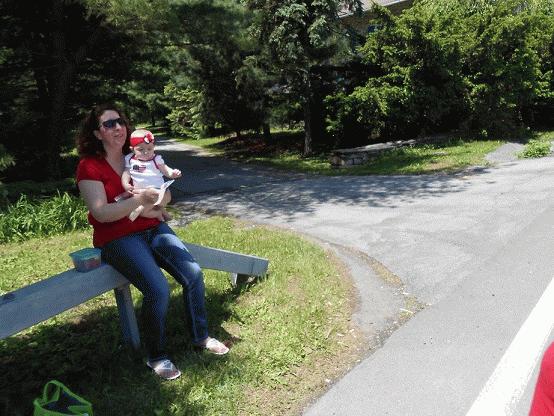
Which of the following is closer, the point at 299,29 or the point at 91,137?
the point at 91,137

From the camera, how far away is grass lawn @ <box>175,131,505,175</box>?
1221cm

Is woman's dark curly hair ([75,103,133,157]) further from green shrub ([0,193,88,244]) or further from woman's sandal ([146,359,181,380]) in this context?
green shrub ([0,193,88,244])

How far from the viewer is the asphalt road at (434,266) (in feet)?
9.68

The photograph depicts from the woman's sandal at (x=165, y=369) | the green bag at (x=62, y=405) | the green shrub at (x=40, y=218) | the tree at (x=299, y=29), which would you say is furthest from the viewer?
the tree at (x=299, y=29)

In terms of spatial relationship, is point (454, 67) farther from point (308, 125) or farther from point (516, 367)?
point (516, 367)

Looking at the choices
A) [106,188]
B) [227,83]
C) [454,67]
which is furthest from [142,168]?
[227,83]

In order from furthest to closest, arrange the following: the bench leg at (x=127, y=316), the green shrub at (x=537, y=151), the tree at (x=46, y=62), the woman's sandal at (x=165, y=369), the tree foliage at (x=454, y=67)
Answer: the tree foliage at (x=454, y=67) < the green shrub at (x=537, y=151) < the tree at (x=46, y=62) < the bench leg at (x=127, y=316) < the woman's sandal at (x=165, y=369)

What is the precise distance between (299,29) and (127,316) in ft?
43.3

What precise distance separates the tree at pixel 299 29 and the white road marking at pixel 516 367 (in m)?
12.2

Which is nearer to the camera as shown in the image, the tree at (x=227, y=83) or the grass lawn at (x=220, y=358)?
the grass lawn at (x=220, y=358)

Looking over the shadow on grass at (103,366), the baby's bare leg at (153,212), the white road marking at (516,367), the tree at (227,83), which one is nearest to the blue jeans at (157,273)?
the baby's bare leg at (153,212)

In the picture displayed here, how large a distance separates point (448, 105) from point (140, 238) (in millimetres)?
14778

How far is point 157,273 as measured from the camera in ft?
10.5

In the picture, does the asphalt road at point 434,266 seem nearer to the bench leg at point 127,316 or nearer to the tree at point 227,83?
the bench leg at point 127,316
